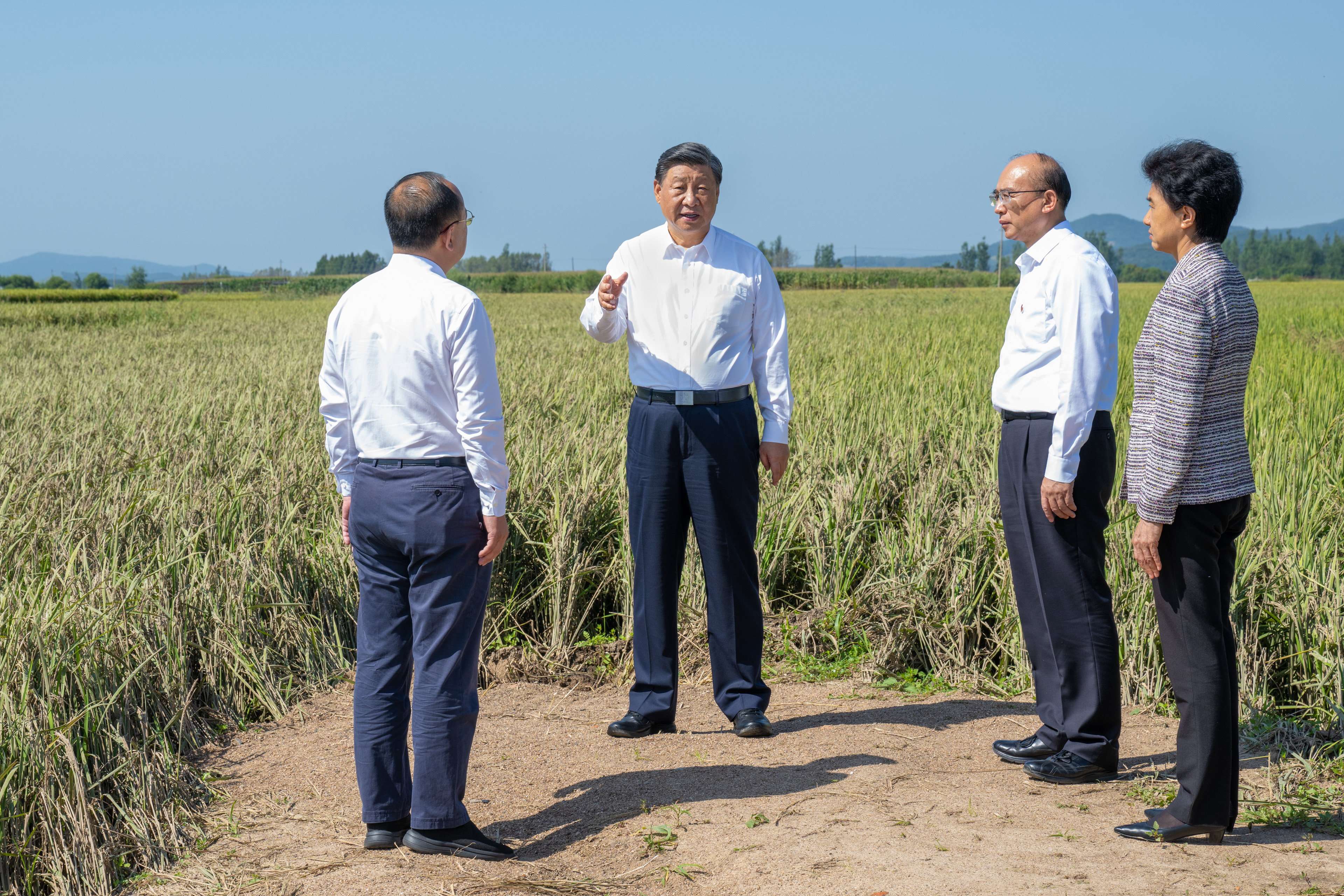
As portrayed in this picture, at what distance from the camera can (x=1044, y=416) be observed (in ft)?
9.62

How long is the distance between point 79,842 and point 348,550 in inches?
69.9

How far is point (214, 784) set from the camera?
9.96 feet

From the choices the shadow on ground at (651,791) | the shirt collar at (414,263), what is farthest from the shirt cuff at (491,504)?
the shadow on ground at (651,791)

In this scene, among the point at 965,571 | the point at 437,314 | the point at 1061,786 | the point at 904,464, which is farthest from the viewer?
the point at 904,464

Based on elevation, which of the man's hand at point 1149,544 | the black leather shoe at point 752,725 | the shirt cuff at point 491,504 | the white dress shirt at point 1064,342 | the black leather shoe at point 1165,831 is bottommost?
the black leather shoe at point 752,725

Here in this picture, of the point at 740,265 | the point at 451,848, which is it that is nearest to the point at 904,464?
the point at 740,265

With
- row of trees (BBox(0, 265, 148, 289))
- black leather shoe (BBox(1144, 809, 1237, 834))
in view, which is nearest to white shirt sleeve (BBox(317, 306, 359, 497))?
black leather shoe (BBox(1144, 809, 1237, 834))

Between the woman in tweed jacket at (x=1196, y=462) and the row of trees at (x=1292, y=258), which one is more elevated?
the row of trees at (x=1292, y=258)

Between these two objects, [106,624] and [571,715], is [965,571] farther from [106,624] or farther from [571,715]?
[106,624]

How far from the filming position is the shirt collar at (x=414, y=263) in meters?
2.43

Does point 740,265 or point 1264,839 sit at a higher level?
point 740,265

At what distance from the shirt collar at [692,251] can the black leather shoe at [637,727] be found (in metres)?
1.59

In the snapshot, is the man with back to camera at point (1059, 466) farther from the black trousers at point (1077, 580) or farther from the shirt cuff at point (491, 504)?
the shirt cuff at point (491, 504)

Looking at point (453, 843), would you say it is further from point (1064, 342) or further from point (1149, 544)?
point (1064, 342)
